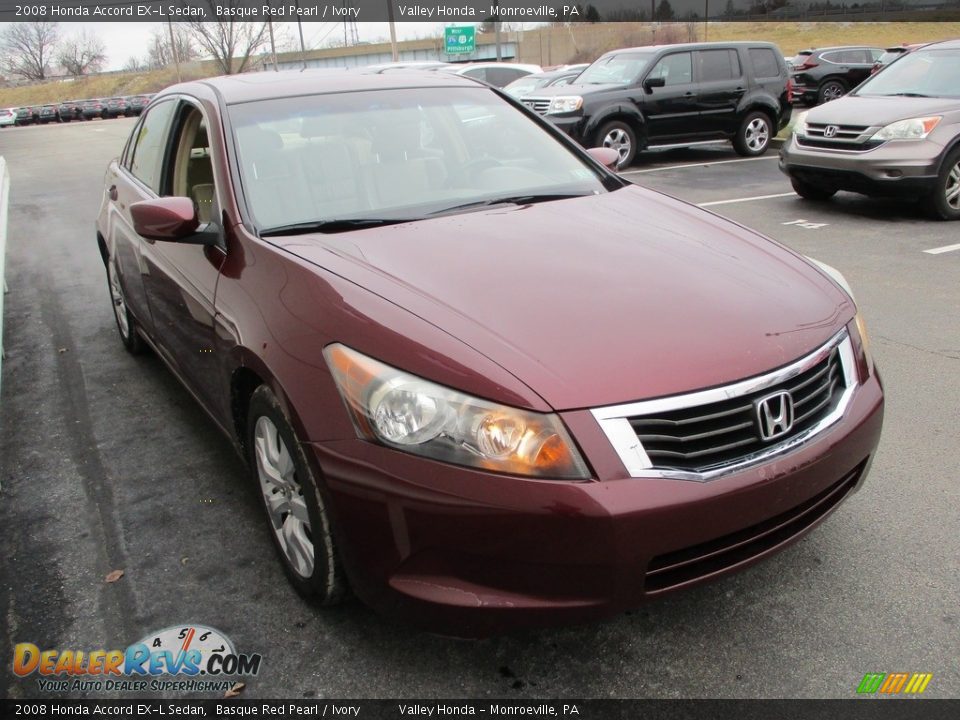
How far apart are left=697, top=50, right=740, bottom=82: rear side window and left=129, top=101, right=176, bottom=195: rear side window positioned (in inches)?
401

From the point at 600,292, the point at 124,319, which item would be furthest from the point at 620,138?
the point at 600,292

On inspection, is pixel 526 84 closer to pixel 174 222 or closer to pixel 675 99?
pixel 675 99

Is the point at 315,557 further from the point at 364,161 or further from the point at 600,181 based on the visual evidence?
the point at 600,181

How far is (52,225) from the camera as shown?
416 inches

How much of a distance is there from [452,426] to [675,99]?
1178cm

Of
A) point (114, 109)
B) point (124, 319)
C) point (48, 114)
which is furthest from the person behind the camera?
point (48, 114)

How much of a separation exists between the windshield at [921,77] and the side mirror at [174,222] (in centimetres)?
798

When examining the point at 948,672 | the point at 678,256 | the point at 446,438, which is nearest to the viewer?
the point at 446,438

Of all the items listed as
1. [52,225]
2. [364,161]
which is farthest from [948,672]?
[52,225]

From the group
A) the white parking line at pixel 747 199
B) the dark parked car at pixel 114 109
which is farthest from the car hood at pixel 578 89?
the dark parked car at pixel 114 109

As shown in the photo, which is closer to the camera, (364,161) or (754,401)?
(754,401)

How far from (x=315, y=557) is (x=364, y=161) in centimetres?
161

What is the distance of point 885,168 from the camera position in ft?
25.9

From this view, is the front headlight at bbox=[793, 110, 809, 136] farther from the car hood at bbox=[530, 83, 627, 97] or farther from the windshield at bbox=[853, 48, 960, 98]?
the car hood at bbox=[530, 83, 627, 97]
